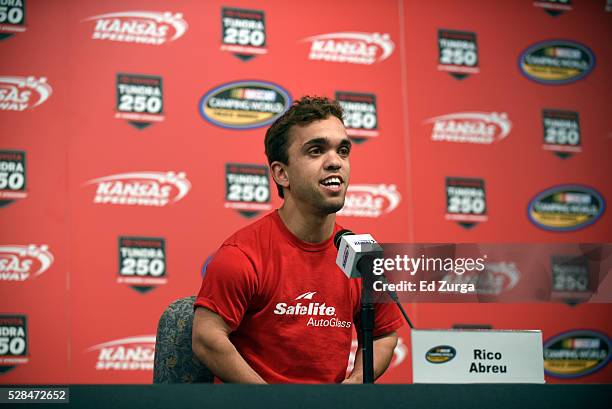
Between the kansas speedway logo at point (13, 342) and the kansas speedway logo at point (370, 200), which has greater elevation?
the kansas speedway logo at point (370, 200)

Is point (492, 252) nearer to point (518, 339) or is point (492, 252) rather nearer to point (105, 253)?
→ point (518, 339)

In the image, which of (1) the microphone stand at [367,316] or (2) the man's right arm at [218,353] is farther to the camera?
(2) the man's right arm at [218,353]

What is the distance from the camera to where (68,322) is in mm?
3691

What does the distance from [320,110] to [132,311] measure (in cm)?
188

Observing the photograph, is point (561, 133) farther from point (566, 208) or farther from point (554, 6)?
point (554, 6)

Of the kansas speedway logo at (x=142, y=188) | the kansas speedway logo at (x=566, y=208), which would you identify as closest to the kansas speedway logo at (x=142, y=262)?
the kansas speedway logo at (x=142, y=188)

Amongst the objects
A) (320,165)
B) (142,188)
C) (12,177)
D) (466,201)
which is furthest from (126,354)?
(466,201)

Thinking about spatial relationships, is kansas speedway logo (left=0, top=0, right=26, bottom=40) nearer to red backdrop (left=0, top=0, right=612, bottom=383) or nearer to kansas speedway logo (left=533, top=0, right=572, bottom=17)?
red backdrop (left=0, top=0, right=612, bottom=383)

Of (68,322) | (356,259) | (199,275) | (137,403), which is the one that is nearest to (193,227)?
(199,275)

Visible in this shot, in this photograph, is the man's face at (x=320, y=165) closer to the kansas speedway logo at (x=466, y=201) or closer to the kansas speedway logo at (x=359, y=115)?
the kansas speedway logo at (x=359, y=115)

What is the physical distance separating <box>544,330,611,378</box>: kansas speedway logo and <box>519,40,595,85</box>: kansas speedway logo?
4.95 feet

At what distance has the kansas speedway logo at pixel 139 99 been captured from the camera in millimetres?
3932

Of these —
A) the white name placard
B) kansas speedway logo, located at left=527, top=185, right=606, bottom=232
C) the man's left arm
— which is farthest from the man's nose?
kansas speedway logo, located at left=527, top=185, right=606, bottom=232

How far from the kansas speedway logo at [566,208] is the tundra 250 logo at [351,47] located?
48.8 inches
